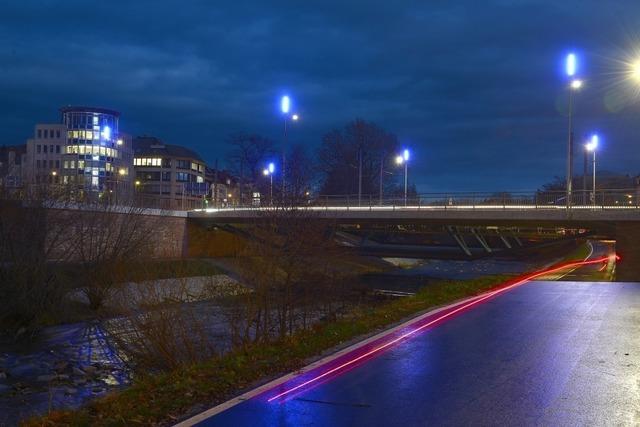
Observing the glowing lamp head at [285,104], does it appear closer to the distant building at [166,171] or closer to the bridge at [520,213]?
the bridge at [520,213]

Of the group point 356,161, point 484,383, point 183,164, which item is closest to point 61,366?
point 484,383

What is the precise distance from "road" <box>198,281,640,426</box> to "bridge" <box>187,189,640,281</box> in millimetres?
10194

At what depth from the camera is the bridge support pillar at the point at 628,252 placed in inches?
1187

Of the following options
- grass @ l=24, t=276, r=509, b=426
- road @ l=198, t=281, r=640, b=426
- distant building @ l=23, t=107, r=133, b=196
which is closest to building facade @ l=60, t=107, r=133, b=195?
distant building @ l=23, t=107, r=133, b=196

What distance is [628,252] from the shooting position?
3097cm

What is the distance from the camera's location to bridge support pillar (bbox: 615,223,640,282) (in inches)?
1187

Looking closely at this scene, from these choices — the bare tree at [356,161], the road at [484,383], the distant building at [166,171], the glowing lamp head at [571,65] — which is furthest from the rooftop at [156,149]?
the road at [484,383]

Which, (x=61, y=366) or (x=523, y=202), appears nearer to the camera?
(x=61, y=366)

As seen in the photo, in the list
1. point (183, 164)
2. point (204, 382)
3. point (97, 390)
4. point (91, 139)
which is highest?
point (91, 139)

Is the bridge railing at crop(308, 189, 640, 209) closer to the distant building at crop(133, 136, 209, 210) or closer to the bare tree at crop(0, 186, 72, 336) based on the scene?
the bare tree at crop(0, 186, 72, 336)

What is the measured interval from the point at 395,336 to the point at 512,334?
2411mm

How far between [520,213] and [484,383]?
30.7 meters

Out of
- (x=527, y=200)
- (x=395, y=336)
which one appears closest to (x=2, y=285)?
(x=395, y=336)

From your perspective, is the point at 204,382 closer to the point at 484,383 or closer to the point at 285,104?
the point at 484,383
